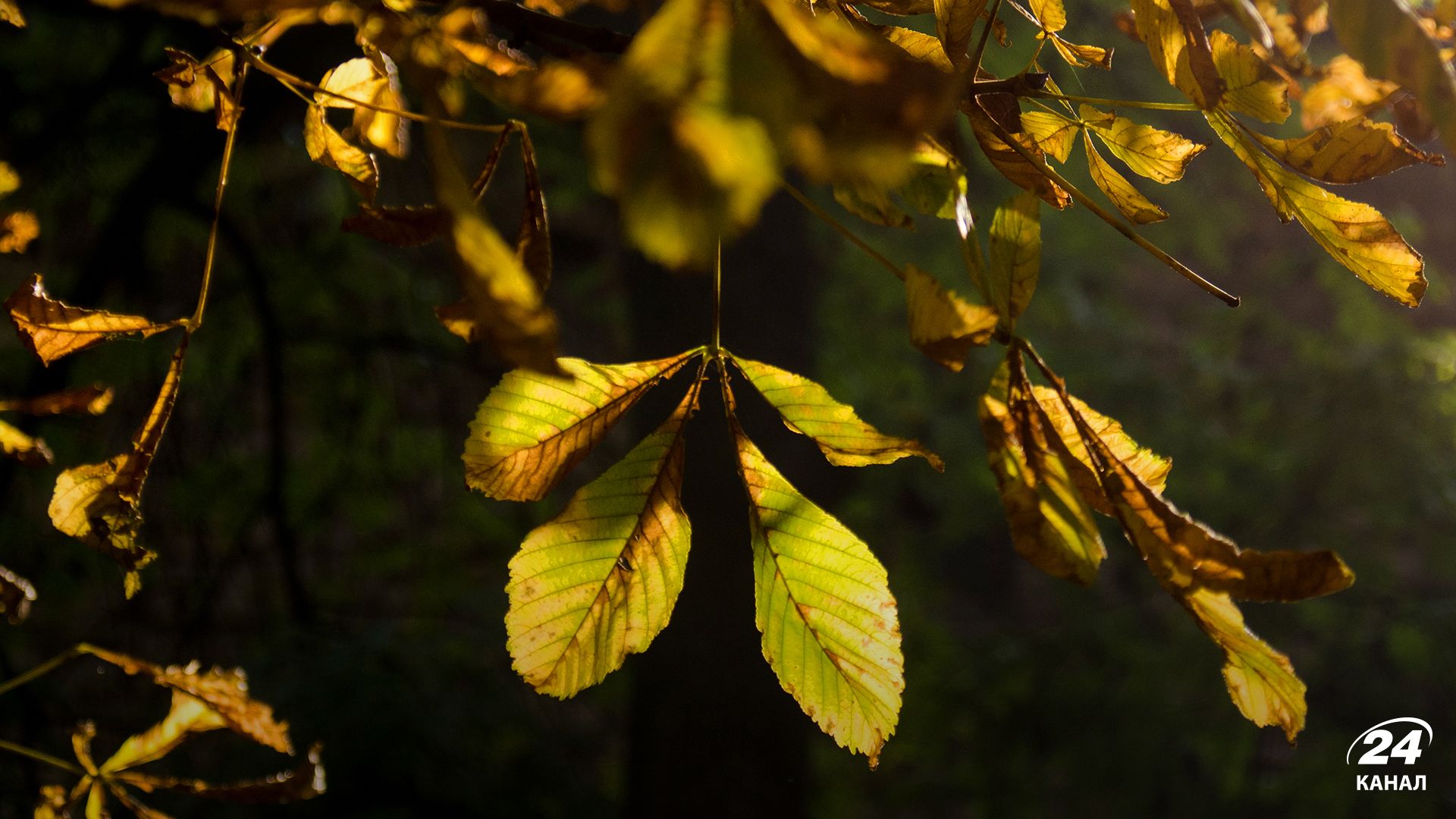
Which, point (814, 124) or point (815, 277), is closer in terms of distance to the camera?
point (814, 124)

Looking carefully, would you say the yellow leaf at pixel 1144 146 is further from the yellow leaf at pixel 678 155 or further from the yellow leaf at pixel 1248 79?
the yellow leaf at pixel 678 155

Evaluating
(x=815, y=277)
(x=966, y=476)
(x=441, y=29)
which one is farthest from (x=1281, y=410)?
(x=441, y=29)

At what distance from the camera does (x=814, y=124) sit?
0.22 meters

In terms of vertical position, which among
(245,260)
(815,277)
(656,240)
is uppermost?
(656,240)

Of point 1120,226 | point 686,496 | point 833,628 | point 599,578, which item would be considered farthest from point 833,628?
point 686,496

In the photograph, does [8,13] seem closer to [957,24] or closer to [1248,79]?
[957,24]

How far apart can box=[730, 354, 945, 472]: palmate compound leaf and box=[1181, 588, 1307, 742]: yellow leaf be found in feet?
0.38

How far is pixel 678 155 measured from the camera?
193 mm

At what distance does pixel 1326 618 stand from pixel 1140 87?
178 cm

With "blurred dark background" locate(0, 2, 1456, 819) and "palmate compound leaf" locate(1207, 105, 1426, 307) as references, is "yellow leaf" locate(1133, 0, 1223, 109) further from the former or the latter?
"blurred dark background" locate(0, 2, 1456, 819)

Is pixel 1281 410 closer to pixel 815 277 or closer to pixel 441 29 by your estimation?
pixel 815 277

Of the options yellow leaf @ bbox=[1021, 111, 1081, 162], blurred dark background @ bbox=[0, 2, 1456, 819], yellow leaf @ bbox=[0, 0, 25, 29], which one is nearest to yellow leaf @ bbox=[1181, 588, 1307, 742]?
yellow leaf @ bbox=[1021, 111, 1081, 162]

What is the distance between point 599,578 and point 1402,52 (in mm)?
343

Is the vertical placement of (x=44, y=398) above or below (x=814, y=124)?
below
